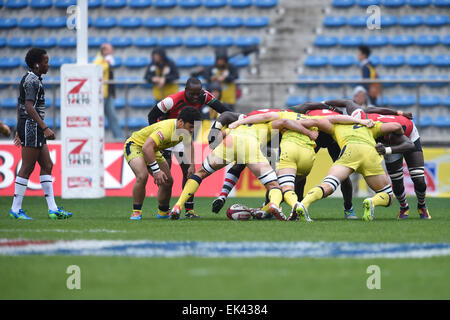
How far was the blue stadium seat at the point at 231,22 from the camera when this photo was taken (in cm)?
1933

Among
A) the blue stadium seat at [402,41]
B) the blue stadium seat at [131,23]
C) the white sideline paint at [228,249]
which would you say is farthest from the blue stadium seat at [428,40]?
the white sideline paint at [228,249]

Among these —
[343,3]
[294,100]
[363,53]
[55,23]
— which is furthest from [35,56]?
[55,23]

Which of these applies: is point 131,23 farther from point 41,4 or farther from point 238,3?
point 41,4

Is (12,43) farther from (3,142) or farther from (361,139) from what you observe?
(361,139)

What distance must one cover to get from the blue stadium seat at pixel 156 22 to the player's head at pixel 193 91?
10.4 meters

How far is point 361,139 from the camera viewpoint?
29.9 ft

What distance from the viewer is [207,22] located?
19469mm

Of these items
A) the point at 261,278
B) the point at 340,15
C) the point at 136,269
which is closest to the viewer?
the point at 261,278

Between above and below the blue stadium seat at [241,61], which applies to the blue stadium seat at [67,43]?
above

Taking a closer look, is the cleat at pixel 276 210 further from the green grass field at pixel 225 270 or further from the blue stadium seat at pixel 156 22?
the blue stadium seat at pixel 156 22

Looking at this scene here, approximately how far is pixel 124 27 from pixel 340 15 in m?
5.60

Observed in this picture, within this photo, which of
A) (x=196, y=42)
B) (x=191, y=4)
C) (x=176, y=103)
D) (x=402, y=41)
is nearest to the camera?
(x=176, y=103)

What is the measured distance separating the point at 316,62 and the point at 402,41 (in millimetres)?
2043
